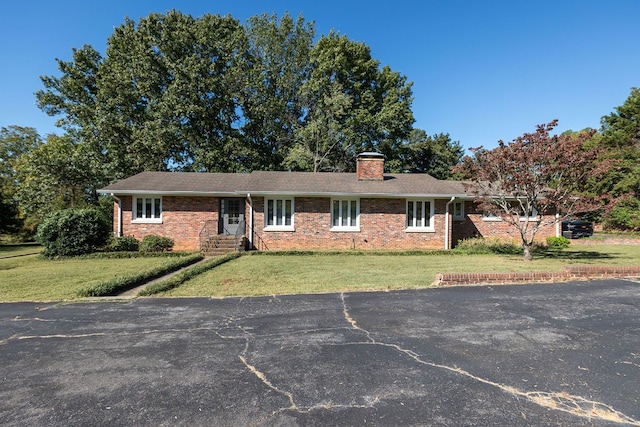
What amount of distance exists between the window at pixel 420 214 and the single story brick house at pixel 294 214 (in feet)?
0.08

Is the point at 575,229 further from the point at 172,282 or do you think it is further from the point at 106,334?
the point at 106,334

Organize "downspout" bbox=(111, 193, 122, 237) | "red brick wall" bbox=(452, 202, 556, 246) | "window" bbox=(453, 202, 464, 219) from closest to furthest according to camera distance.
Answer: "downspout" bbox=(111, 193, 122, 237), "red brick wall" bbox=(452, 202, 556, 246), "window" bbox=(453, 202, 464, 219)

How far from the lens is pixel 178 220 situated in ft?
57.6

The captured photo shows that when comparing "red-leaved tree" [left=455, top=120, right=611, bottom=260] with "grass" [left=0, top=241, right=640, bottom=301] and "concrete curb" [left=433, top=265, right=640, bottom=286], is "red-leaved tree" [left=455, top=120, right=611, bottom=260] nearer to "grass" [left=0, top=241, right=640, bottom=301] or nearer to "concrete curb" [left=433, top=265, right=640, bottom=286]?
"grass" [left=0, top=241, right=640, bottom=301]

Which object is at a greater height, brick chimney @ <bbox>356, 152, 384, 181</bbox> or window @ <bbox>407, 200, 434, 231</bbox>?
brick chimney @ <bbox>356, 152, 384, 181</bbox>

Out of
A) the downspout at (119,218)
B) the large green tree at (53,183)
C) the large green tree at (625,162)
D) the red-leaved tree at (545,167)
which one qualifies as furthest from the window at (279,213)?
the large green tree at (625,162)

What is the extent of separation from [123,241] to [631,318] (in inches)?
705

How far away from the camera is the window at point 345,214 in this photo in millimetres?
17328

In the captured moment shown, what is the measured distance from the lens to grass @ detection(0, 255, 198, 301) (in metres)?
7.71

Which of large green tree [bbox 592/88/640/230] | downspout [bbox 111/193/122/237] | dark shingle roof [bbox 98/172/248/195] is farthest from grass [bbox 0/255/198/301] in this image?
large green tree [bbox 592/88/640/230]

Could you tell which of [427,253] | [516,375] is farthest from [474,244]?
[516,375]

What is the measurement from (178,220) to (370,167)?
36.6ft

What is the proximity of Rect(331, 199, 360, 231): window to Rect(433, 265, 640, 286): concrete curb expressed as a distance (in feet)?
30.3

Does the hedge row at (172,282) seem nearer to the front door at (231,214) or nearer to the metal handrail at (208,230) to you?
the metal handrail at (208,230)
